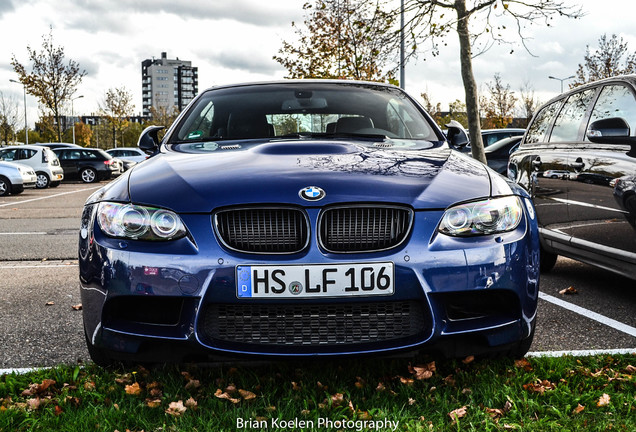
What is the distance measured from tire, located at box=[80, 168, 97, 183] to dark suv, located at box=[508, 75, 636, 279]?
23.9m

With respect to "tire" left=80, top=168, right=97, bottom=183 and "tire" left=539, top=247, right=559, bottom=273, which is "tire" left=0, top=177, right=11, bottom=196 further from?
"tire" left=539, top=247, right=559, bottom=273

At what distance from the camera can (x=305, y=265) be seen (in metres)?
2.58

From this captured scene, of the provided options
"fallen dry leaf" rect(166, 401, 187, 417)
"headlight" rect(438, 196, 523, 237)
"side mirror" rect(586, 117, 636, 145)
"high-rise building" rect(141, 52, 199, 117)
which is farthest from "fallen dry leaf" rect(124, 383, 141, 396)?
"high-rise building" rect(141, 52, 199, 117)

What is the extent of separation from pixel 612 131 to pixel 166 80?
16988cm

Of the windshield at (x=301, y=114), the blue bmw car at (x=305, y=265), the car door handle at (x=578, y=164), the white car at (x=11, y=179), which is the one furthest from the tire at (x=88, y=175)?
the blue bmw car at (x=305, y=265)

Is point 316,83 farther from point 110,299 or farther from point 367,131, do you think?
point 110,299

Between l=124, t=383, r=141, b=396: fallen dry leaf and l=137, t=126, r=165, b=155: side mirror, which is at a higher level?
l=137, t=126, r=165, b=155: side mirror

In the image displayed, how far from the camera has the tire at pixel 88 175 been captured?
27438 millimetres

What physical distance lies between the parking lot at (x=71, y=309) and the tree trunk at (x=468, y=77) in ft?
28.9

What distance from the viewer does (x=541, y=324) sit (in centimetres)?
428

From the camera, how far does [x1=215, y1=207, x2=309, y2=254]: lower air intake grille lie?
267 centimetres

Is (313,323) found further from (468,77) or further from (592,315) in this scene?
(468,77)

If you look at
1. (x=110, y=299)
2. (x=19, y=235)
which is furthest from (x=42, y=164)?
(x=110, y=299)

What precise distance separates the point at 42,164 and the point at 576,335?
22.0 m
